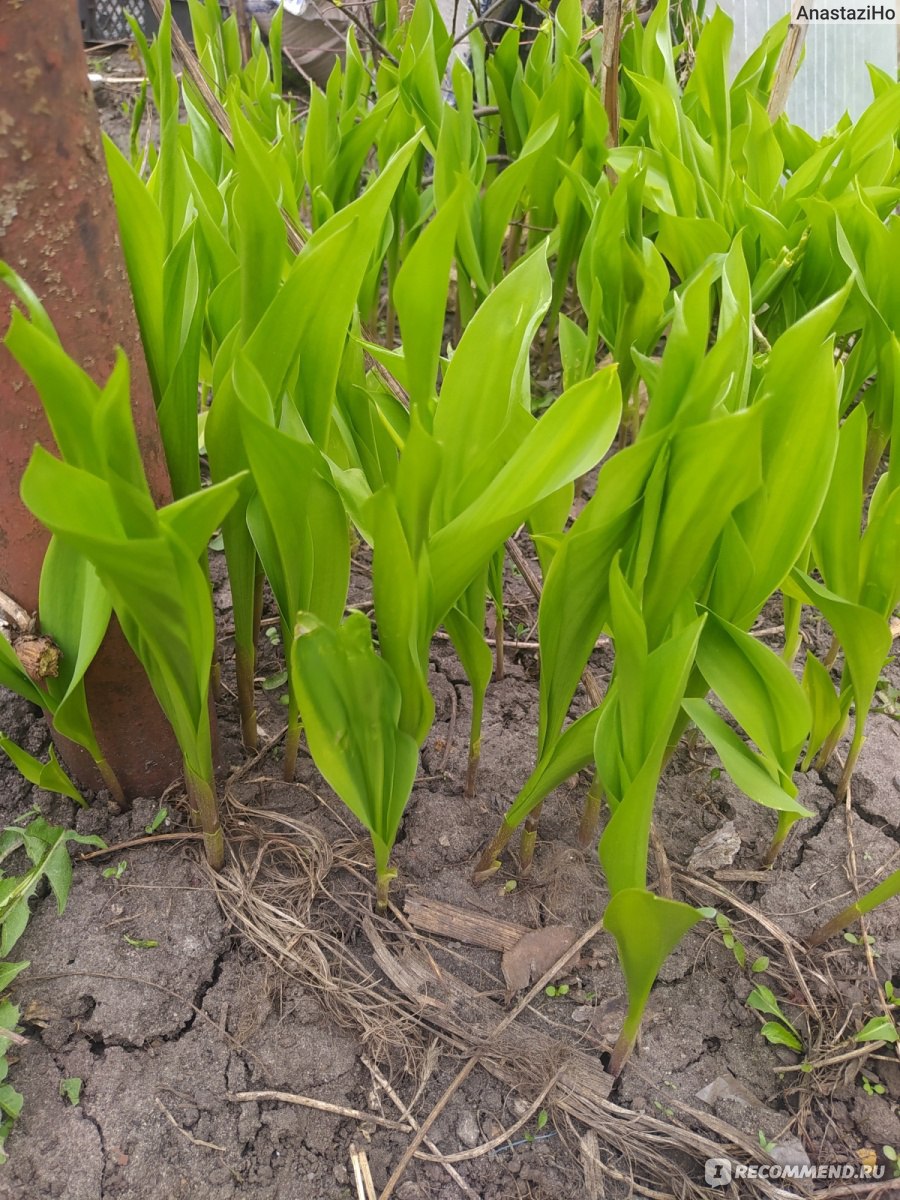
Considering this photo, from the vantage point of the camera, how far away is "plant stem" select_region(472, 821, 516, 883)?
856 millimetres

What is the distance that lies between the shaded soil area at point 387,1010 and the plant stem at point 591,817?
2 centimetres

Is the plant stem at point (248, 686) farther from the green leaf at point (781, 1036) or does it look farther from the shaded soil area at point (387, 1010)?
the green leaf at point (781, 1036)

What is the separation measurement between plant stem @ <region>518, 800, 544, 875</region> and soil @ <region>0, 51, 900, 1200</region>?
1 centimetres

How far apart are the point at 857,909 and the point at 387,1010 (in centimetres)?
42

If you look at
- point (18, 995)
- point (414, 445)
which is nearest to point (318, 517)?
point (414, 445)

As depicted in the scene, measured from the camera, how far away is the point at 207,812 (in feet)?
2.70

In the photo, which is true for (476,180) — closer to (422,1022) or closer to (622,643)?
(622,643)

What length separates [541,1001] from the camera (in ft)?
2.60

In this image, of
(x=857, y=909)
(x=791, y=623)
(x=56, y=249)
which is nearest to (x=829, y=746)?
(x=791, y=623)

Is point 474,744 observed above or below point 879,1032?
above

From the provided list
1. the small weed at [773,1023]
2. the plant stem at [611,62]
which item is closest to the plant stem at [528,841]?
the small weed at [773,1023]

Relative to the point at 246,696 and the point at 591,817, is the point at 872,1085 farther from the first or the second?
the point at 246,696

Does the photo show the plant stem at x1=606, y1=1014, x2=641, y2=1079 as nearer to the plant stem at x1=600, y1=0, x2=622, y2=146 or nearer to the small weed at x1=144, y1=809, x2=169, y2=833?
the small weed at x1=144, y1=809, x2=169, y2=833

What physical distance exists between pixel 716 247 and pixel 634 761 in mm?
728
